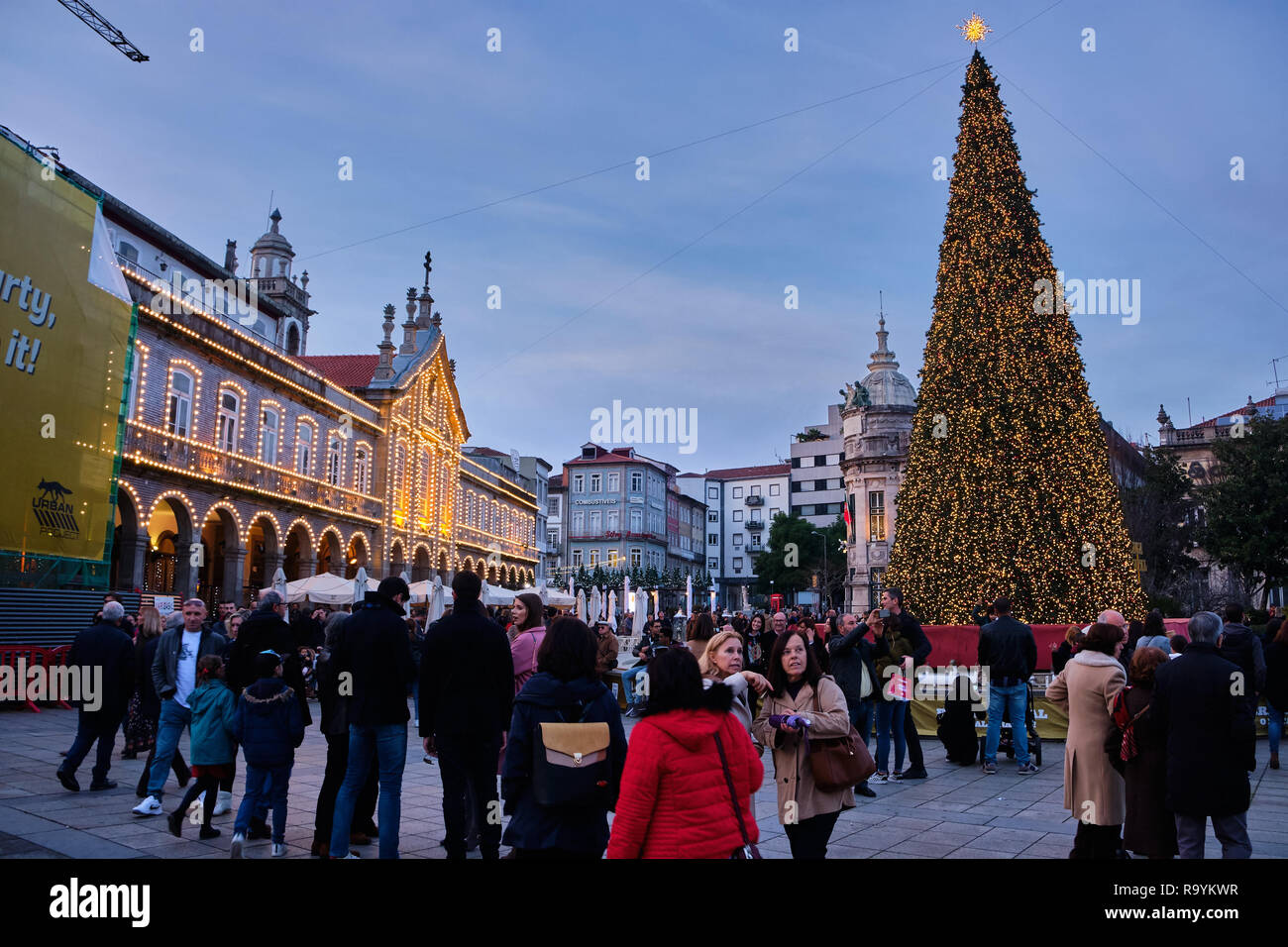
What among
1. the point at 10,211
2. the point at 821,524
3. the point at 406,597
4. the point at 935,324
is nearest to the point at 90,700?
the point at 406,597

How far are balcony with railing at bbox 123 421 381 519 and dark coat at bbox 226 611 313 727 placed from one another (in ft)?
57.9

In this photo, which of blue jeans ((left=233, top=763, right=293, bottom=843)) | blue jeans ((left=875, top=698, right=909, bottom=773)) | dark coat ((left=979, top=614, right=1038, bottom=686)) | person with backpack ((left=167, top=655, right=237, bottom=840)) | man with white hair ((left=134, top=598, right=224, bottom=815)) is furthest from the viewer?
dark coat ((left=979, top=614, right=1038, bottom=686))

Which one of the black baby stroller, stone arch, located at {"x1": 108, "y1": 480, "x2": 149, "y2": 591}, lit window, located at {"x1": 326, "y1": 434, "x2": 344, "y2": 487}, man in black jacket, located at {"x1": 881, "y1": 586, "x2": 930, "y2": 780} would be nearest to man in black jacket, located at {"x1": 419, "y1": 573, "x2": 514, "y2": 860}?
man in black jacket, located at {"x1": 881, "y1": 586, "x2": 930, "y2": 780}

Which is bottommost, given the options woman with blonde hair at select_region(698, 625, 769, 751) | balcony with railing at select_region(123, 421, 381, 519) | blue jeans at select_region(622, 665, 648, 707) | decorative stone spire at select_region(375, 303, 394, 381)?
blue jeans at select_region(622, 665, 648, 707)

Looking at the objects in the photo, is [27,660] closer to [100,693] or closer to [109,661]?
[109,661]

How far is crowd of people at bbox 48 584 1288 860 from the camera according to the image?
4.05 m

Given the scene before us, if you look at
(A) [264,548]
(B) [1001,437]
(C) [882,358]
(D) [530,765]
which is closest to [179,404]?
(A) [264,548]

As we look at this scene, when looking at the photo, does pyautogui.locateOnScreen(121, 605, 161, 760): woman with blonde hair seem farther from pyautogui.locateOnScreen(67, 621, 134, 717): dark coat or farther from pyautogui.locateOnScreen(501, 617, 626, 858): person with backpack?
pyautogui.locateOnScreen(501, 617, 626, 858): person with backpack

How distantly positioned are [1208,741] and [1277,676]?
24.7ft

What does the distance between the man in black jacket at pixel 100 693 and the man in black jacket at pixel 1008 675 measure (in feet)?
31.8

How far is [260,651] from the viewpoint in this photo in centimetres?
770

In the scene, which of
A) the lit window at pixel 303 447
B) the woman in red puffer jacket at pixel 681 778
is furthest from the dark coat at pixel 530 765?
the lit window at pixel 303 447

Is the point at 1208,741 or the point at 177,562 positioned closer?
the point at 1208,741

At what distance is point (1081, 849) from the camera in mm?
6684
